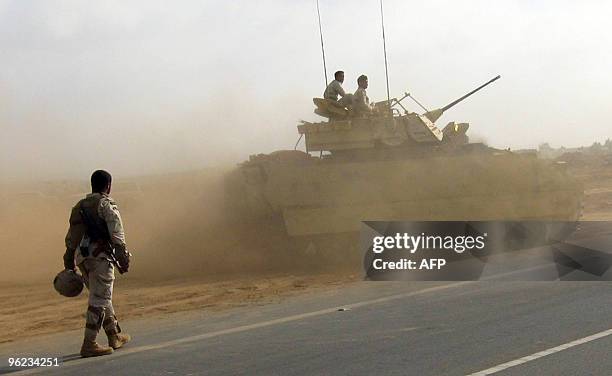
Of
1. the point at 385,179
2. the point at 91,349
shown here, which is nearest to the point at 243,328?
the point at 91,349

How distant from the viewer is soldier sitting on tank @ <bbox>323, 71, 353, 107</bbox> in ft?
53.1

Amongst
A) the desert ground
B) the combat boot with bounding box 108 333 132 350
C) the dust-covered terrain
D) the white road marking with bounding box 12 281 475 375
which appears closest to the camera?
the white road marking with bounding box 12 281 475 375

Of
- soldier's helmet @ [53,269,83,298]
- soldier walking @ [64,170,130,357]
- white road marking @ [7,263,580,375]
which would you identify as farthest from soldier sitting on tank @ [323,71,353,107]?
soldier's helmet @ [53,269,83,298]

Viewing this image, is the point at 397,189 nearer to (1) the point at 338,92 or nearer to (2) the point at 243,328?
(1) the point at 338,92

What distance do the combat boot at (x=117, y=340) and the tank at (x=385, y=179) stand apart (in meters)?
6.75

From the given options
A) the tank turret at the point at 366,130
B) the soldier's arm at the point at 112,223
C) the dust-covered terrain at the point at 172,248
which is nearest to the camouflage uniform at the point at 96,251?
the soldier's arm at the point at 112,223

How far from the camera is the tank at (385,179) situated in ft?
49.8

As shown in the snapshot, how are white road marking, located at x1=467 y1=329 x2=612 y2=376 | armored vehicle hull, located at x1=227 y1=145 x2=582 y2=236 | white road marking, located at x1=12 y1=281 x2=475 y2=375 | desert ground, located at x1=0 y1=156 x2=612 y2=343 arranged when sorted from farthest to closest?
1. armored vehicle hull, located at x1=227 y1=145 x2=582 y2=236
2. desert ground, located at x1=0 y1=156 x2=612 y2=343
3. white road marking, located at x1=12 y1=281 x2=475 y2=375
4. white road marking, located at x1=467 y1=329 x2=612 y2=376

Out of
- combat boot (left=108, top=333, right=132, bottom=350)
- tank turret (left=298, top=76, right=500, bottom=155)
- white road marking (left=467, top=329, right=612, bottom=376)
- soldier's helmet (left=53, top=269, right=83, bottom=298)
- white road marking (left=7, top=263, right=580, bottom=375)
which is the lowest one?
white road marking (left=467, top=329, right=612, bottom=376)

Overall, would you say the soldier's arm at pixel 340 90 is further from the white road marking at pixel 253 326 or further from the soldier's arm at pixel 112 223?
the soldier's arm at pixel 112 223

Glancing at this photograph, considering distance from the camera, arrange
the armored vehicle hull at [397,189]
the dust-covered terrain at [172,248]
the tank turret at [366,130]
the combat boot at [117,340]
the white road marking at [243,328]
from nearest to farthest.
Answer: the white road marking at [243,328], the combat boot at [117,340], the dust-covered terrain at [172,248], the armored vehicle hull at [397,189], the tank turret at [366,130]

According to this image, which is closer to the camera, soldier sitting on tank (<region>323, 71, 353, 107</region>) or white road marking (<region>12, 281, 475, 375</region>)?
white road marking (<region>12, 281, 475, 375</region>)

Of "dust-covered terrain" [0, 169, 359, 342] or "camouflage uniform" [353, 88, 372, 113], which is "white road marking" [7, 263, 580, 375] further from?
"camouflage uniform" [353, 88, 372, 113]

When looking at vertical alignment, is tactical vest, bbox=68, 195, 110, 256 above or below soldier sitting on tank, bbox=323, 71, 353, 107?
below
